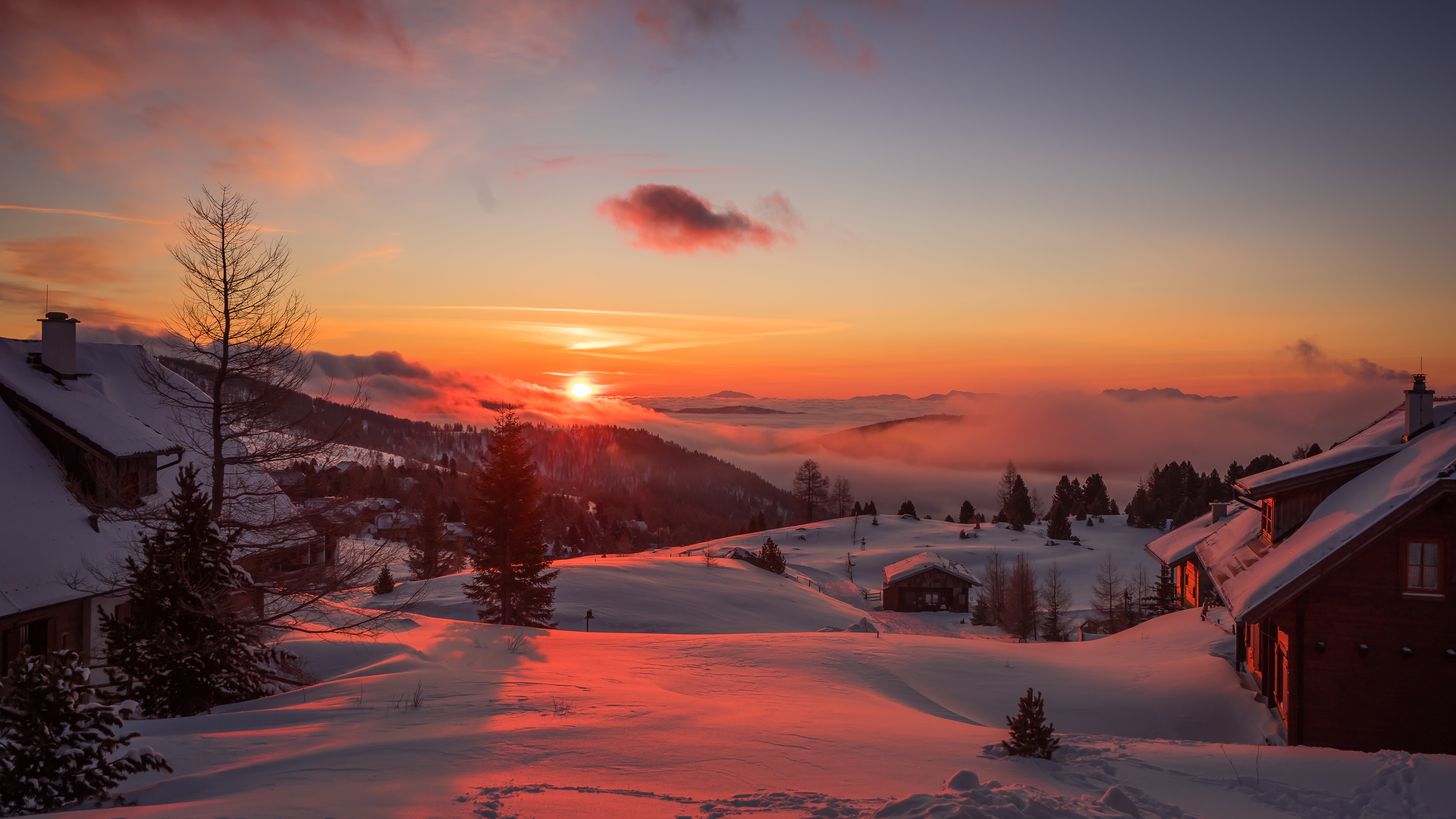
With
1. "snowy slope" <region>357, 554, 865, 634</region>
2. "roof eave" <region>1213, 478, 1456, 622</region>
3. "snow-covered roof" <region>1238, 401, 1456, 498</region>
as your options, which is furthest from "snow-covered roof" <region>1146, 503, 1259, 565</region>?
"roof eave" <region>1213, 478, 1456, 622</region>

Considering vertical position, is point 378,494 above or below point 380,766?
above

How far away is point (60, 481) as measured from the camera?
58.6 feet

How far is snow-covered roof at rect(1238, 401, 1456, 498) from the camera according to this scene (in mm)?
16984

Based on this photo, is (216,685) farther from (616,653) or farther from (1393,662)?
(1393,662)

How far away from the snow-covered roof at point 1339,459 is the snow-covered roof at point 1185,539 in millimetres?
18599

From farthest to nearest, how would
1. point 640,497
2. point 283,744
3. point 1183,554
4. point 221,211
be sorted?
point 640,497, point 1183,554, point 221,211, point 283,744

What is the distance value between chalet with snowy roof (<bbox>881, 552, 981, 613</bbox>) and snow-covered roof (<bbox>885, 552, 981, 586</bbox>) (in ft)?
0.16

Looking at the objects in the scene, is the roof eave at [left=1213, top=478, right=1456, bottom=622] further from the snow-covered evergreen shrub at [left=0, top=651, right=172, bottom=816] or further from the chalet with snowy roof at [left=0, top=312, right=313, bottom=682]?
the chalet with snowy roof at [left=0, top=312, right=313, bottom=682]

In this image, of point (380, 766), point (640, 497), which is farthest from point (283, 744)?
point (640, 497)

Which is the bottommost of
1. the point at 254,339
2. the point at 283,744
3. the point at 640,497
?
the point at 640,497

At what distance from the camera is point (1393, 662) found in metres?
14.7

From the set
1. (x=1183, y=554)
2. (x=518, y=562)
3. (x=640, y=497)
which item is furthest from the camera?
(x=640, y=497)

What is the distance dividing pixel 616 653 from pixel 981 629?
162ft

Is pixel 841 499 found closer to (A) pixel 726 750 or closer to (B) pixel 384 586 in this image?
(B) pixel 384 586
